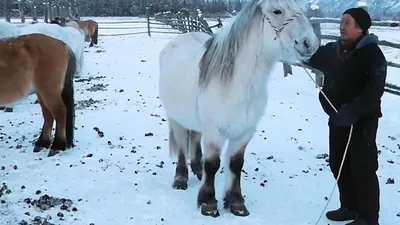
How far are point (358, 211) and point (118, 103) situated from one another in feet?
16.7

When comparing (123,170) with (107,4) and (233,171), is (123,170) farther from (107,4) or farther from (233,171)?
(107,4)

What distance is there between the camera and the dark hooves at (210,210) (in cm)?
358

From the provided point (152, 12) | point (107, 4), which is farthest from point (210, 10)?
point (107, 4)

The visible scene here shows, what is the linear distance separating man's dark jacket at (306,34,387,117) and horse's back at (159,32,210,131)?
95 centimetres

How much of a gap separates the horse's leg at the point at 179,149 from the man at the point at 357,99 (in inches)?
54.1

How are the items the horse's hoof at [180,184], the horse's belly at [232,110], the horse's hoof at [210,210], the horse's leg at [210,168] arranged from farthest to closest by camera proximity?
the horse's hoof at [180,184], the horse's hoof at [210,210], the horse's leg at [210,168], the horse's belly at [232,110]

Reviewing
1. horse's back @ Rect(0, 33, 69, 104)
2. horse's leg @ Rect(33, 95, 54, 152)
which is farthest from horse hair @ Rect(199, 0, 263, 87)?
horse's leg @ Rect(33, 95, 54, 152)

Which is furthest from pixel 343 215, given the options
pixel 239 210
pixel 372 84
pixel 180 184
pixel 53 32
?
pixel 53 32

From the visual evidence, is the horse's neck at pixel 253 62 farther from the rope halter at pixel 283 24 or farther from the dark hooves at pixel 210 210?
the dark hooves at pixel 210 210

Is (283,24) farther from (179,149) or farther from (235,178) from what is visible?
(179,149)

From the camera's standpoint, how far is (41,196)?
386cm

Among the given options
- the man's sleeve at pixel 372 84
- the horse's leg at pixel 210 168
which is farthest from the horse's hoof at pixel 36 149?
the man's sleeve at pixel 372 84

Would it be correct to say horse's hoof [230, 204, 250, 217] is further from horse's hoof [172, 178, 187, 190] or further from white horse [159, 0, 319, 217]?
horse's hoof [172, 178, 187, 190]

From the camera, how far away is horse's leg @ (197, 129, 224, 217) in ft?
11.4
